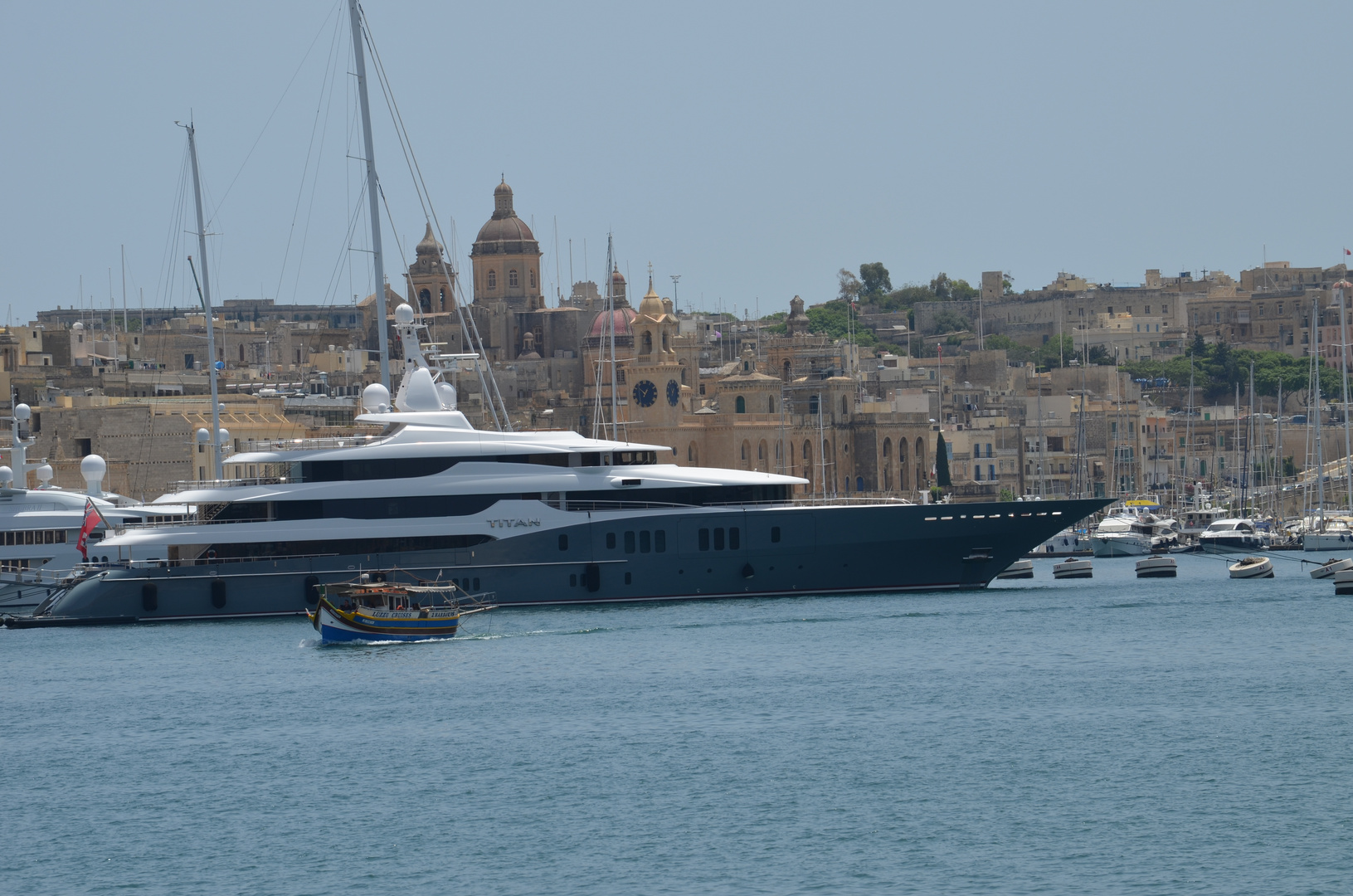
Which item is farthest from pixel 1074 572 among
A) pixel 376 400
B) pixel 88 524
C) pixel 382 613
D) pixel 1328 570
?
pixel 88 524

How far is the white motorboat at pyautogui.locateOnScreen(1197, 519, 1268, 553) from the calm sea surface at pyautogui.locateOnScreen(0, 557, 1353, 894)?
113ft

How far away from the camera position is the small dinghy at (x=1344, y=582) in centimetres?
5434

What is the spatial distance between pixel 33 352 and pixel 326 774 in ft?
216

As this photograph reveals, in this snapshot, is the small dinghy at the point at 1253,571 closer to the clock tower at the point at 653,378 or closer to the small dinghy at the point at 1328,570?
the small dinghy at the point at 1328,570

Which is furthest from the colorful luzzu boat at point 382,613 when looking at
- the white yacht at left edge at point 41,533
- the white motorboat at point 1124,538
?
the white motorboat at point 1124,538

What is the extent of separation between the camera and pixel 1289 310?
517 ft

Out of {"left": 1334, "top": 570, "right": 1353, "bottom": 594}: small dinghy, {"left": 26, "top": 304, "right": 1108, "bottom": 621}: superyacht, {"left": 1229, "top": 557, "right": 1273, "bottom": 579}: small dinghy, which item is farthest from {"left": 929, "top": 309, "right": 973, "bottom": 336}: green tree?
{"left": 26, "top": 304, "right": 1108, "bottom": 621}: superyacht

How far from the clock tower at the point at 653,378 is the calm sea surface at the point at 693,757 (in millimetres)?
46039

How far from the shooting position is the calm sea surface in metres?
25.6

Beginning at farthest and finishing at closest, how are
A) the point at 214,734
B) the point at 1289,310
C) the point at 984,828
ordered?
1. the point at 1289,310
2. the point at 214,734
3. the point at 984,828

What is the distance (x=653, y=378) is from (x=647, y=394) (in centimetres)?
74

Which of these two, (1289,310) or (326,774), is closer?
(326,774)

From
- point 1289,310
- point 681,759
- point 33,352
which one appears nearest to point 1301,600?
point 681,759

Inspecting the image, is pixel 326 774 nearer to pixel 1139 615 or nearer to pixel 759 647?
pixel 759 647
